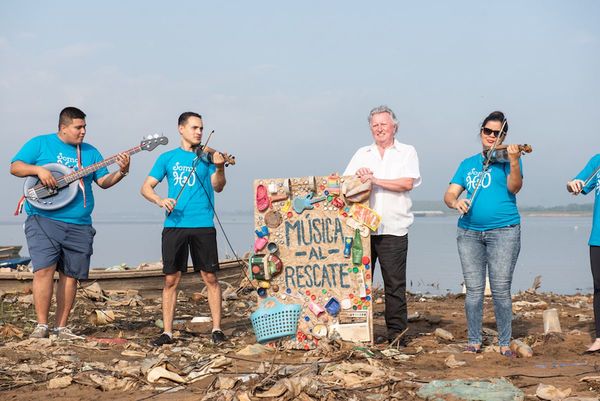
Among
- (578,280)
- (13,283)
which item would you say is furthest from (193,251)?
(578,280)

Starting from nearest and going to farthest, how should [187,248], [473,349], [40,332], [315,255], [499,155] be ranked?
[499,155] → [473,349] → [315,255] → [40,332] → [187,248]

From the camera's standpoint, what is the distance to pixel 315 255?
698 cm

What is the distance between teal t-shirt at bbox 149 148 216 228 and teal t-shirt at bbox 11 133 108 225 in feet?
2.47

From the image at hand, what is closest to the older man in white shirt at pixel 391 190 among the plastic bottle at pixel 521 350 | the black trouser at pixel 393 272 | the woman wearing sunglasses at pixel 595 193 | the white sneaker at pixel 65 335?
the black trouser at pixel 393 272

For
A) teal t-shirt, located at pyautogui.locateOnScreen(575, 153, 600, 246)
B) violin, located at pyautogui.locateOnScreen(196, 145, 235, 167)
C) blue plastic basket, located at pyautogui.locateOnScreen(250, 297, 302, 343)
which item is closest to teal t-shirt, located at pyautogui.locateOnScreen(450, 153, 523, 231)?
teal t-shirt, located at pyautogui.locateOnScreen(575, 153, 600, 246)

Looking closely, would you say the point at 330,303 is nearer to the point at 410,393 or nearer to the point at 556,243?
the point at 410,393

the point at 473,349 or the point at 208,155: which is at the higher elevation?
the point at 208,155

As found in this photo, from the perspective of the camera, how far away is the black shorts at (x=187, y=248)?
7.22 m

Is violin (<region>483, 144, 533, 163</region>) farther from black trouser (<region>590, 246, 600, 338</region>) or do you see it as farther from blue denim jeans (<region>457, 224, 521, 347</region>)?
black trouser (<region>590, 246, 600, 338</region>)

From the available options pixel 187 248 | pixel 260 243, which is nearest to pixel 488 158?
pixel 260 243

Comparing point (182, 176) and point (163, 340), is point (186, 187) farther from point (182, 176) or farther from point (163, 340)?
point (163, 340)

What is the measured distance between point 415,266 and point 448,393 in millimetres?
17850

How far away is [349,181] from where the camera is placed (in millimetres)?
6898

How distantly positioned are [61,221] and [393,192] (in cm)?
338
